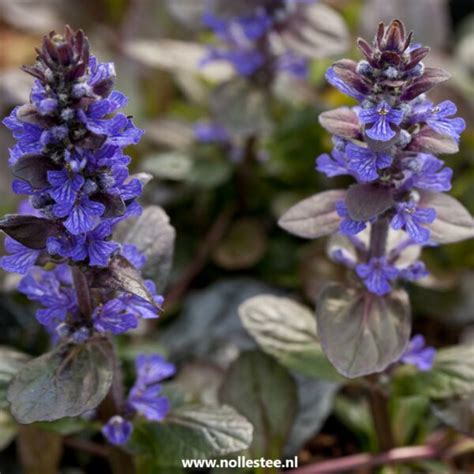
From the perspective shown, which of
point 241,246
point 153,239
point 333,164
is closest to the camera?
point 333,164

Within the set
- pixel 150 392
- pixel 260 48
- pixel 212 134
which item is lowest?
pixel 150 392

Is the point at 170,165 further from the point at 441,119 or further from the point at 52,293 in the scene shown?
the point at 441,119

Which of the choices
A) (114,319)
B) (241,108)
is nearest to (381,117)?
(114,319)

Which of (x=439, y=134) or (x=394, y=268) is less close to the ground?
(x=439, y=134)

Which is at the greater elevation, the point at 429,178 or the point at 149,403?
the point at 429,178

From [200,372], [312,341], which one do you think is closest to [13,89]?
[200,372]

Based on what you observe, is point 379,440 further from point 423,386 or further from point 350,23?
point 350,23
